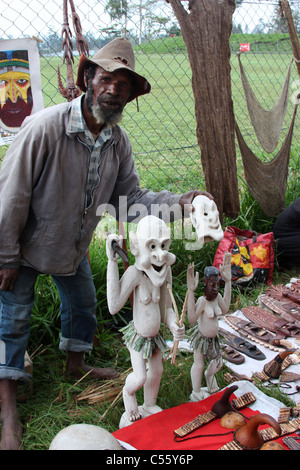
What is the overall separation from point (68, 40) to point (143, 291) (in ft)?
5.60

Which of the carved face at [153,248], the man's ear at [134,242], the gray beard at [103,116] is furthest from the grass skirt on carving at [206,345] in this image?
the gray beard at [103,116]

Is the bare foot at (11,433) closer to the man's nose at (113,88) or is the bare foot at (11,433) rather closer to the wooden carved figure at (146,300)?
the wooden carved figure at (146,300)

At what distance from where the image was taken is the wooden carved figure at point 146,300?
6.81 ft

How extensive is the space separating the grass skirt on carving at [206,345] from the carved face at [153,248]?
58 centimetres

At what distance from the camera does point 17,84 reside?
269cm

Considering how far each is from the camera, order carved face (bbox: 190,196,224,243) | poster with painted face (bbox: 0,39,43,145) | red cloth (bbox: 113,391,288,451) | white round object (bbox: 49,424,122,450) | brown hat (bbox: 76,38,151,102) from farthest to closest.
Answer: poster with painted face (bbox: 0,39,43,145) → brown hat (bbox: 76,38,151,102) → red cloth (bbox: 113,391,288,451) → carved face (bbox: 190,196,224,243) → white round object (bbox: 49,424,122,450)

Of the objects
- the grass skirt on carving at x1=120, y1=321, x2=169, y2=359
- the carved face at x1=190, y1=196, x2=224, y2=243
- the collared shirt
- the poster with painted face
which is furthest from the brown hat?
the grass skirt on carving at x1=120, y1=321, x2=169, y2=359

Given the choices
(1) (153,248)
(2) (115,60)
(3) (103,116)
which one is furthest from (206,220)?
(2) (115,60)

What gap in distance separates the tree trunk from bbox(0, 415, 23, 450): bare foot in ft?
7.79

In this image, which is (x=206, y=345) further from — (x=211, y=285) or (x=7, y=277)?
(x=7, y=277)

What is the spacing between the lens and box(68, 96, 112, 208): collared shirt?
7.54ft

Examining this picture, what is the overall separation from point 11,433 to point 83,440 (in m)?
0.73

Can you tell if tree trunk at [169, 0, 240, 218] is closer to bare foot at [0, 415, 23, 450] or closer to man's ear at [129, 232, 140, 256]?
man's ear at [129, 232, 140, 256]

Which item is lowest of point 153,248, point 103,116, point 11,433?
point 11,433
